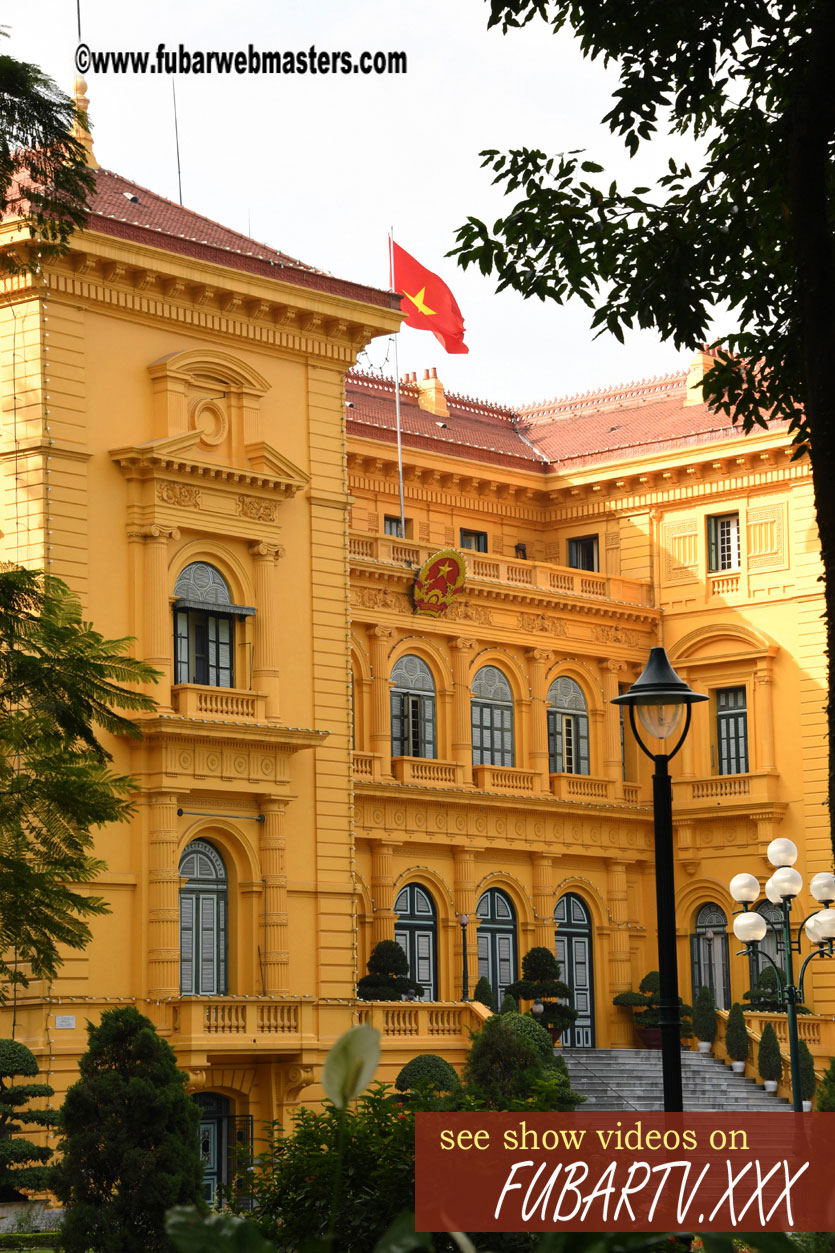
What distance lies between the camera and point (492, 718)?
42.5m

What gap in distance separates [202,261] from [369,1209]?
22.3 metres

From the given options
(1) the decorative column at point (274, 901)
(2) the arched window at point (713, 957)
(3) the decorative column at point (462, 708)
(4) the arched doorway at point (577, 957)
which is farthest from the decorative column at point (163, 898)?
(2) the arched window at point (713, 957)

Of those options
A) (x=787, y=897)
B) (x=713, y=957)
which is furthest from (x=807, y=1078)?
(x=787, y=897)

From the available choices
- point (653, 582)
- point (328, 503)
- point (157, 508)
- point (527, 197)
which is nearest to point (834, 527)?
point (527, 197)

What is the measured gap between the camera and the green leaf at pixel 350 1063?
379 centimetres

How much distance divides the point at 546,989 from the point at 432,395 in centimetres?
1590

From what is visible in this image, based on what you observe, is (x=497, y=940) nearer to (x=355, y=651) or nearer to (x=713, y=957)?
(x=713, y=957)

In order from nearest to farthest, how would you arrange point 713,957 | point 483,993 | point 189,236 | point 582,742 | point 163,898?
point 163,898
point 189,236
point 483,993
point 713,957
point 582,742

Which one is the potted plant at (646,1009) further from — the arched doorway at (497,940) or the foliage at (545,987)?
the arched doorway at (497,940)

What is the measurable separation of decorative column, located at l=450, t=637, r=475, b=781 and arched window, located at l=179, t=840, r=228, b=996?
405 inches

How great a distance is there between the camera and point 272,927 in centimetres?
3162

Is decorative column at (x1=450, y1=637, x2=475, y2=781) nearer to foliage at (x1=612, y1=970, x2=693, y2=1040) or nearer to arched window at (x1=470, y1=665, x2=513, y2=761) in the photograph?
arched window at (x1=470, y1=665, x2=513, y2=761)

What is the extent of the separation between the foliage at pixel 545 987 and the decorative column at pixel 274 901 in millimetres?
8926

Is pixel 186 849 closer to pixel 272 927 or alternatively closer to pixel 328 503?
pixel 272 927
